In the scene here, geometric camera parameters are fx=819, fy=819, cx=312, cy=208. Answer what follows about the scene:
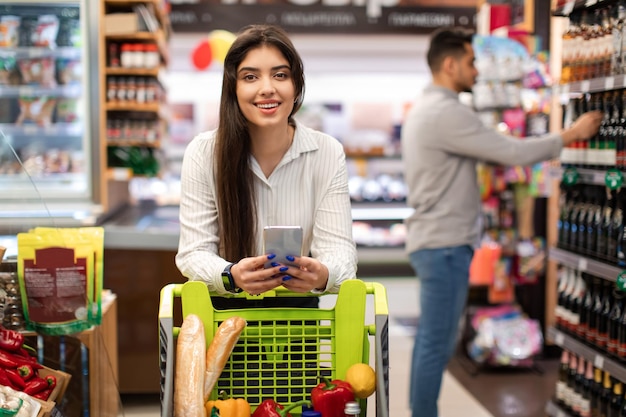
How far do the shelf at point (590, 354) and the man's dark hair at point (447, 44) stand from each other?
59.2 inches

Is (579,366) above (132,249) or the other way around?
the other way around

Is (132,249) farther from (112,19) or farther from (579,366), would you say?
(579,366)

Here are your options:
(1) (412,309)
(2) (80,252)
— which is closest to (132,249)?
(2) (80,252)

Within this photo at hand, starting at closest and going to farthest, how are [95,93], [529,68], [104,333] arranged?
[104,333] < [95,93] < [529,68]

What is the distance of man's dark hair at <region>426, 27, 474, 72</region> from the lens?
13.7 ft

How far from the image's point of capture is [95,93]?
527 centimetres

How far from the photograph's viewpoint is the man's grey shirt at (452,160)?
13.1ft

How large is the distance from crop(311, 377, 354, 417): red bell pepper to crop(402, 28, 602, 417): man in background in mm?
2058

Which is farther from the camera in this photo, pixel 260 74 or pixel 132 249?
pixel 132 249

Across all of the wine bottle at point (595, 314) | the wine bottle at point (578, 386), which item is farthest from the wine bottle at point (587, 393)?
the wine bottle at point (595, 314)

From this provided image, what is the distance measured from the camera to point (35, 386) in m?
2.47

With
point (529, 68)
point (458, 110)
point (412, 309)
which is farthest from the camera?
point (412, 309)

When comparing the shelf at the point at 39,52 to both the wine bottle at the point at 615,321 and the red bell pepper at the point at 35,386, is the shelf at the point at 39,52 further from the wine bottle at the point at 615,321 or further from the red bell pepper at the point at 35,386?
the wine bottle at the point at 615,321

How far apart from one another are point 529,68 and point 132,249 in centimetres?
301
